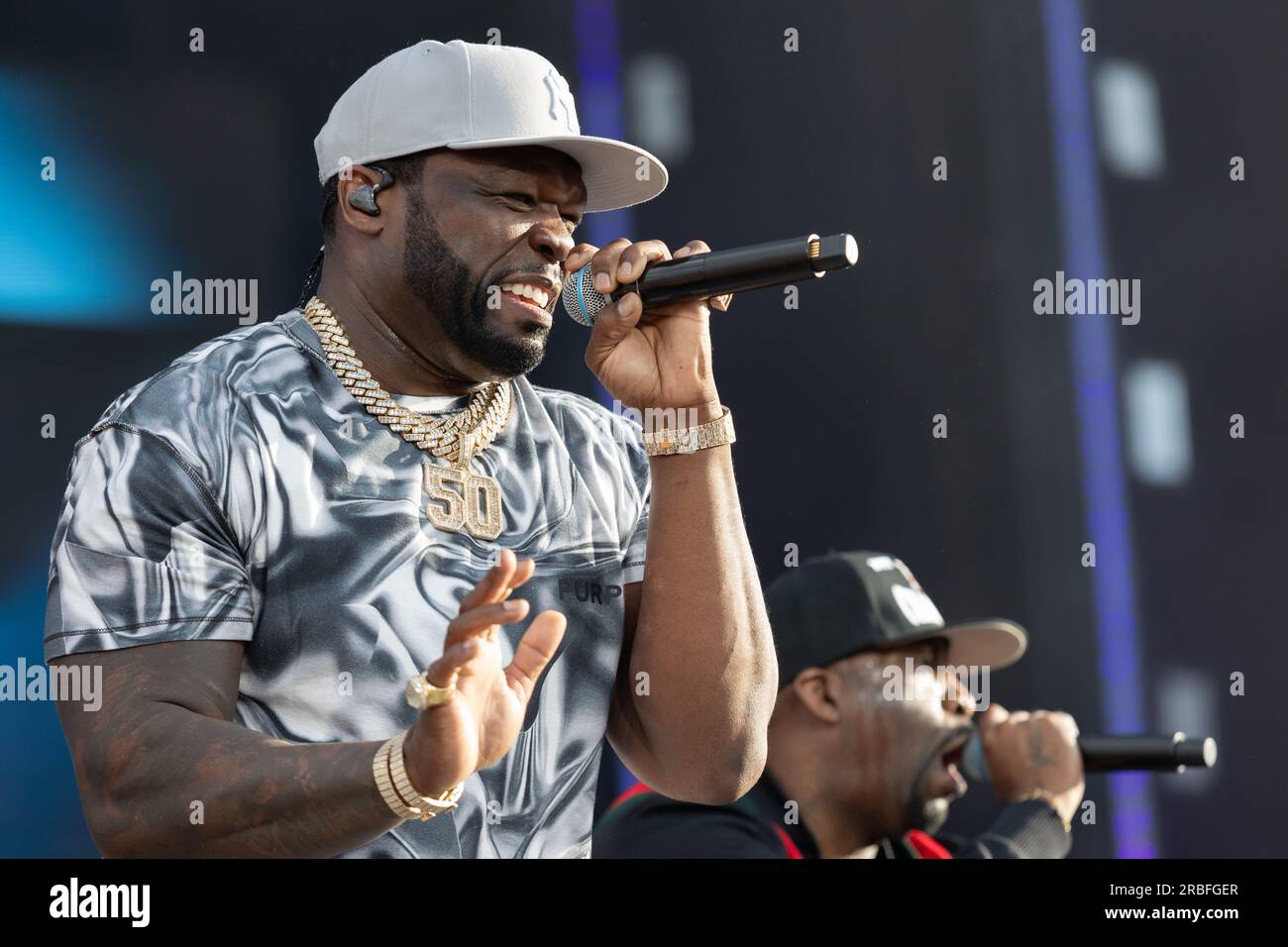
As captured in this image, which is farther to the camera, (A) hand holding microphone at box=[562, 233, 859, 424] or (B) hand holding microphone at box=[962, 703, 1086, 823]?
(B) hand holding microphone at box=[962, 703, 1086, 823]

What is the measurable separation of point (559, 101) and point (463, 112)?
0.14 meters

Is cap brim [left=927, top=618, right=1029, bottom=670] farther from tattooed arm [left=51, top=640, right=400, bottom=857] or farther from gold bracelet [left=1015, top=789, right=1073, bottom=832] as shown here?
tattooed arm [left=51, top=640, right=400, bottom=857]

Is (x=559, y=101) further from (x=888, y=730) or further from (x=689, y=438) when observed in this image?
→ (x=888, y=730)

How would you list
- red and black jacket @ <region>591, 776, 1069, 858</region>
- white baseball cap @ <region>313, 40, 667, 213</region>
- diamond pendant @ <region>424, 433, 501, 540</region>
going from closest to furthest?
diamond pendant @ <region>424, 433, 501, 540</region>, white baseball cap @ <region>313, 40, 667, 213</region>, red and black jacket @ <region>591, 776, 1069, 858</region>

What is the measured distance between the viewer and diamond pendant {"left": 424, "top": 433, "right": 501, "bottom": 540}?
2.02 meters

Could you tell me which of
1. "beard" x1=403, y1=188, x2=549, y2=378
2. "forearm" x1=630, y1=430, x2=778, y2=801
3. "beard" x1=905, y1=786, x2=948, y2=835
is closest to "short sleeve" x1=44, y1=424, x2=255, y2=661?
"beard" x1=403, y1=188, x2=549, y2=378

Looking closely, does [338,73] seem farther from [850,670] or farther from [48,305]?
[850,670]

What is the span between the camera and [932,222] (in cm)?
322

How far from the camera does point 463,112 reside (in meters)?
2.12

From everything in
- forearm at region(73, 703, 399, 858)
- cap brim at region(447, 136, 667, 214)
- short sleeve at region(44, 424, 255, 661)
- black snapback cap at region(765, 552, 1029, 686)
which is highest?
cap brim at region(447, 136, 667, 214)

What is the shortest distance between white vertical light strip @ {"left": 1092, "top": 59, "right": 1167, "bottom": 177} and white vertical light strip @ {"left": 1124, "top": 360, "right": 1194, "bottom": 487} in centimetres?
39

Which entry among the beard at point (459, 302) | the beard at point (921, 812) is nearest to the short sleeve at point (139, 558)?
the beard at point (459, 302)

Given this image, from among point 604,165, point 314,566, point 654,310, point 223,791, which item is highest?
point 604,165

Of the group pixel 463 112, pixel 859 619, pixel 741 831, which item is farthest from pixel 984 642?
pixel 463 112
